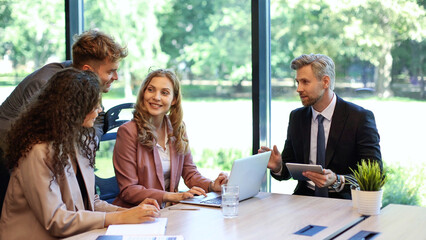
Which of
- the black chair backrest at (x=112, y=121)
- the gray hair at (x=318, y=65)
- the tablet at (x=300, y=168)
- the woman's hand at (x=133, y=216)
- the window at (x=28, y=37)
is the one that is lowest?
the woman's hand at (x=133, y=216)

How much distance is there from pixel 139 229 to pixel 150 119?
42.2 inches

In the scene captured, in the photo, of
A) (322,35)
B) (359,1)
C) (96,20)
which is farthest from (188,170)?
(96,20)

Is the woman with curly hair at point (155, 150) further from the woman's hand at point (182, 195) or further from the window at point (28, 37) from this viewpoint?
the window at point (28, 37)

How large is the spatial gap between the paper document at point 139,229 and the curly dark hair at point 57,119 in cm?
33

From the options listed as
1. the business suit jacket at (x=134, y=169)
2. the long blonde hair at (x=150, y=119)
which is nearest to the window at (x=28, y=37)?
the long blonde hair at (x=150, y=119)

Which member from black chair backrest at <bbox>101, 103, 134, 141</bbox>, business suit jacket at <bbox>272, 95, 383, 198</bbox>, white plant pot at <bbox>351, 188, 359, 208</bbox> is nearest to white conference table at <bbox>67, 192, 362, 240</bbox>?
white plant pot at <bbox>351, 188, 359, 208</bbox>

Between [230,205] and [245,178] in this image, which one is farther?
[245,178]

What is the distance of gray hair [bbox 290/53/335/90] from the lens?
3361 mm

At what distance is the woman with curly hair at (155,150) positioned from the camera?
301 centimetres

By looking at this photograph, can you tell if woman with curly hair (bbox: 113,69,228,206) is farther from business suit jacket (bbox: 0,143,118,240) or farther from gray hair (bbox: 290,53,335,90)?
gray hair (bbox: 290,53,335,90)

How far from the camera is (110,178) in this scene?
3.27 m

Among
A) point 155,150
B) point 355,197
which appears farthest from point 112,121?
point 355,197

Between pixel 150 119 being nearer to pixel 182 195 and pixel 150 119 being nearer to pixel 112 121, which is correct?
pixel 112 121

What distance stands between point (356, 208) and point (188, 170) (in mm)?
1106
